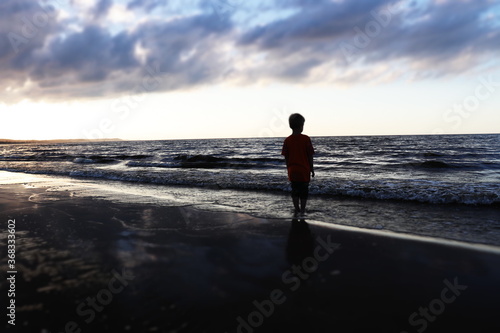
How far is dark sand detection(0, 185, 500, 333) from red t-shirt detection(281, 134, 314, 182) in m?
1.19

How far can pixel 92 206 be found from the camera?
6.88 meters

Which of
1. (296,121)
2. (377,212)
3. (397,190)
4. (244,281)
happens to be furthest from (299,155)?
(397,190)

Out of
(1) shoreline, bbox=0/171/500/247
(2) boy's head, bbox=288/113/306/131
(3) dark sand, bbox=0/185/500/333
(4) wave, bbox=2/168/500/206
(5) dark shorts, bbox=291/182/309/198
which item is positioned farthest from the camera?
(4) wave, bbox=2/168/500/206

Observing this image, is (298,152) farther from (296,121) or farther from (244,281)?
(244,281)

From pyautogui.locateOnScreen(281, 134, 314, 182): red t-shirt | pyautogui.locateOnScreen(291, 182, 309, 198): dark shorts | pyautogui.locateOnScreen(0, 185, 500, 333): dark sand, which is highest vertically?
pyautogui.locateOnScreen(281, 134, 314, 182): red t-shirt

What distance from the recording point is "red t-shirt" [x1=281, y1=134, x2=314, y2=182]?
5.68 meters

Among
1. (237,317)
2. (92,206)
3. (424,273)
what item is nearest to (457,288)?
(424,273)

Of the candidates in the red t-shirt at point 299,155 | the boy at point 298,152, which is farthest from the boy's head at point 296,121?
the red t-shirt at point 299,155

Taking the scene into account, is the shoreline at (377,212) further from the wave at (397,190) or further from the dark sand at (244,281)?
the dark sand at (244,281)

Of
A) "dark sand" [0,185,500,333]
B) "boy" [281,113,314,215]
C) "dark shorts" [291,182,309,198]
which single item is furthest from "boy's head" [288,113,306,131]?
"dark sand" [0,185,500,333]

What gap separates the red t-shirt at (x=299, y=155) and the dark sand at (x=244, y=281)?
1.19 m

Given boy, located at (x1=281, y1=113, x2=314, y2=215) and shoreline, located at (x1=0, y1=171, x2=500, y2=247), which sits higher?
boy, located at (x1=281, y1=113, x2=314, y2=215)

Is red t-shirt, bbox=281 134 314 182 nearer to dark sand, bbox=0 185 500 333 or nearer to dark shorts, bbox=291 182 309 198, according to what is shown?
dark shorts, bbox=291 182 309 198

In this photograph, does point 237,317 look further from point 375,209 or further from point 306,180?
point 375,209
